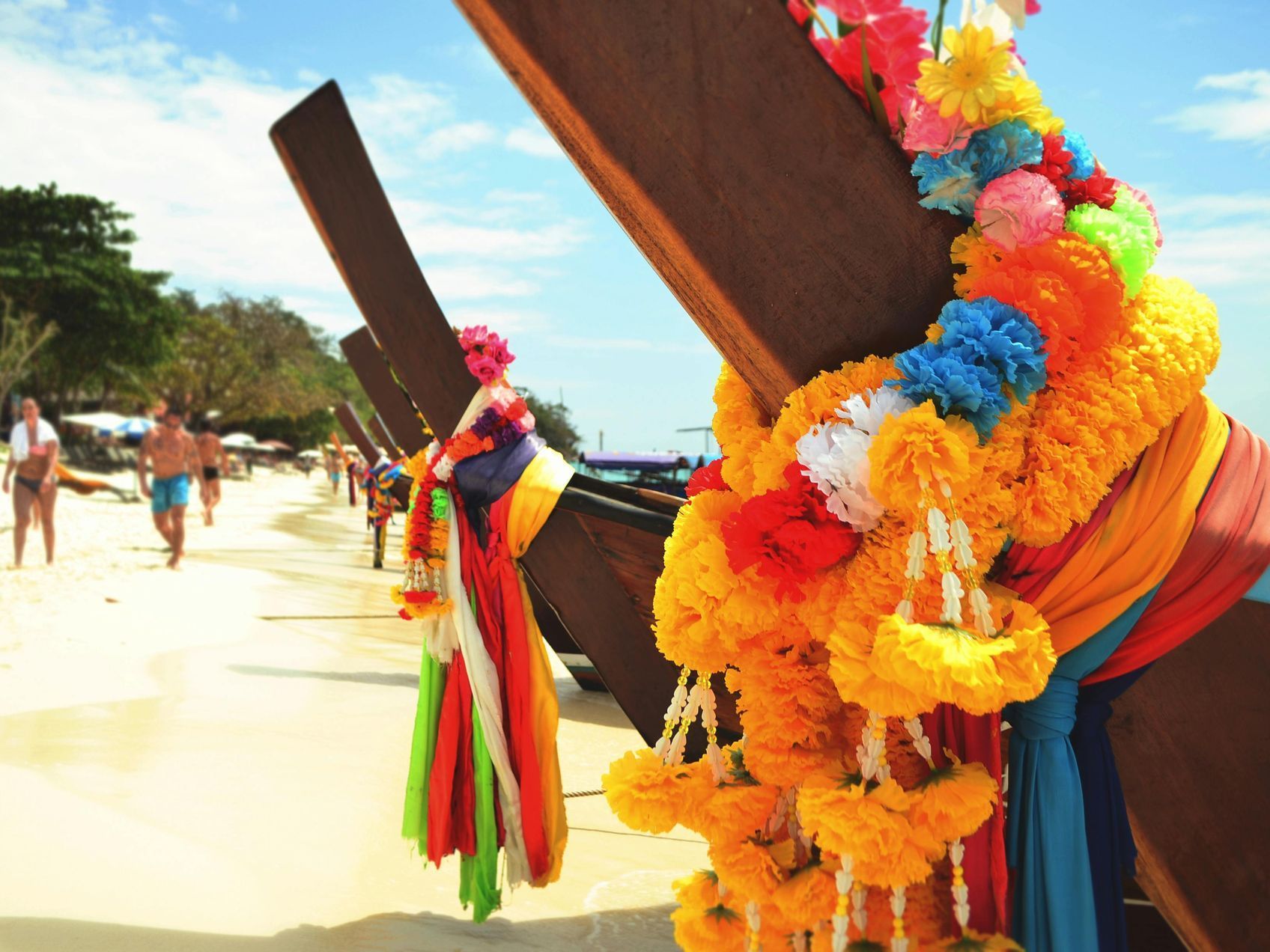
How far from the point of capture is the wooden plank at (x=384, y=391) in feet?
19.5

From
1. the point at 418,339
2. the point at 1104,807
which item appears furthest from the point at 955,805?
the point at 418,339

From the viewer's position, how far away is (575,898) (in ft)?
11.9

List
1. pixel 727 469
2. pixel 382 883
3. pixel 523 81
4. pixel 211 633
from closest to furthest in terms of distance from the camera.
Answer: pixel 523 81, pixel 727 469, pixel 382 883, pixel 211 633

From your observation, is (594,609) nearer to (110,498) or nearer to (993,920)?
(993,920)

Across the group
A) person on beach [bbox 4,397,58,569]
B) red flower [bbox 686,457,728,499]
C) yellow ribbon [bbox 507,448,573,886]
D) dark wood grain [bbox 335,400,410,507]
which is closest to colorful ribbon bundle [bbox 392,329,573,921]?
yellow ribbon [bbox 507,448,573,886]

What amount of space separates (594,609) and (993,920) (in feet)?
6.23

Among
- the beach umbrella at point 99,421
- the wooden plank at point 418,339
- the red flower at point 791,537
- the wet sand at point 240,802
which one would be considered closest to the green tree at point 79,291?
the beach umbrella at point 99,421

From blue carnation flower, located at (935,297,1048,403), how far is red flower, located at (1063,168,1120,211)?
0.95 ft

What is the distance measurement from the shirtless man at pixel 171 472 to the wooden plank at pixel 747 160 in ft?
37.3

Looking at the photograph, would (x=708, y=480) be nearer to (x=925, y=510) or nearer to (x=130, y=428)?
(x=925, y=510)

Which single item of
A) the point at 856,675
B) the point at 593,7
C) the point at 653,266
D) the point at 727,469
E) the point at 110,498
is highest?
the point at 593,7

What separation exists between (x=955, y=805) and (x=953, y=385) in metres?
0.63

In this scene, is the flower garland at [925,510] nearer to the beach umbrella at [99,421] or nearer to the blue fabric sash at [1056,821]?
the blue fabric sash at [1056,821]

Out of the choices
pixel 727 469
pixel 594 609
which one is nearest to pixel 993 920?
pixel 727 469
